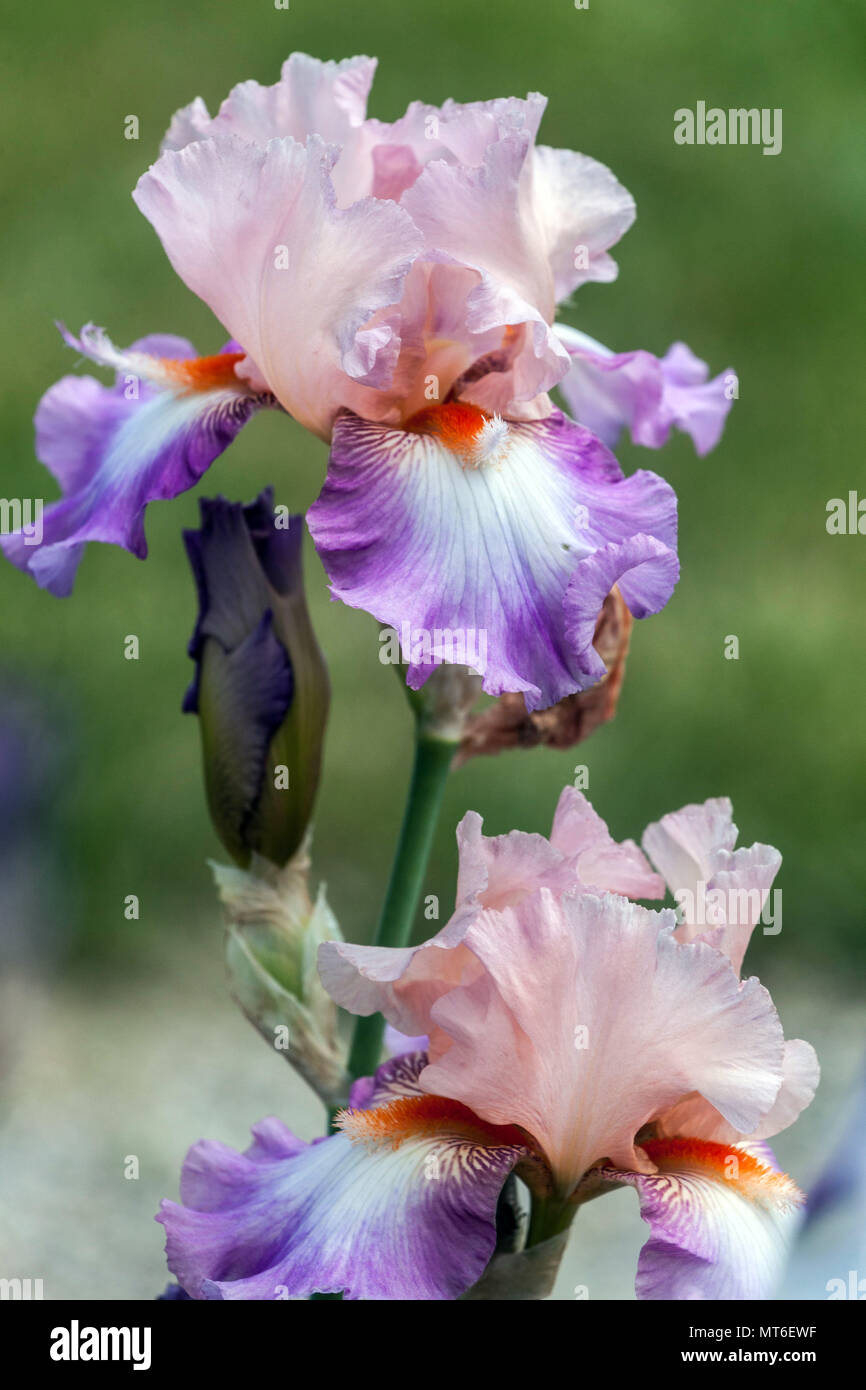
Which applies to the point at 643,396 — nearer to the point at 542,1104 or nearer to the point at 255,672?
the point at 255,672

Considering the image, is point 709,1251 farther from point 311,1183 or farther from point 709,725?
point 709,725

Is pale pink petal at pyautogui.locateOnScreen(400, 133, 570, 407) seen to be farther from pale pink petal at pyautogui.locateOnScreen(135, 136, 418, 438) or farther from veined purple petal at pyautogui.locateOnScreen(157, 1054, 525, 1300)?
veined purple petal at pyautogui.locateOnScreen(157, 1054, 525, 1300)

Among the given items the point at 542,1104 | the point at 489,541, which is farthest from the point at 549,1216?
the point at 489,541

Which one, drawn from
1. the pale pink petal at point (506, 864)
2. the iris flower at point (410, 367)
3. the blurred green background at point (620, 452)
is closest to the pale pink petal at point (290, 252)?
the iris flower at point (410, 367)

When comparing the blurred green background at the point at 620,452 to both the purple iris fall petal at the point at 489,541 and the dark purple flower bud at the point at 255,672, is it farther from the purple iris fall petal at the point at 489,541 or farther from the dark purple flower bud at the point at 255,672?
the purple iris fall petal at the point at 489,541

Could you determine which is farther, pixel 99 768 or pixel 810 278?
pixel 810 278
